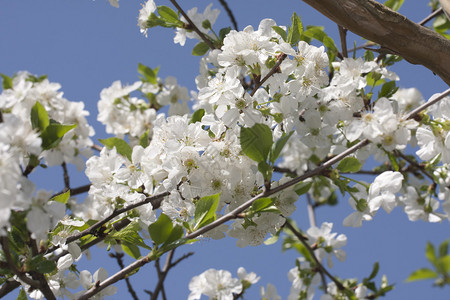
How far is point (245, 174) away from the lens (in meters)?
1.15

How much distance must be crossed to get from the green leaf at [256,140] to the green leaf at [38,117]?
0.43 m

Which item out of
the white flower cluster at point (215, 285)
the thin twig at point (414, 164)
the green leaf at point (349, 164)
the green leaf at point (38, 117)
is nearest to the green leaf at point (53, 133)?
the green leaf at point (38, 117)

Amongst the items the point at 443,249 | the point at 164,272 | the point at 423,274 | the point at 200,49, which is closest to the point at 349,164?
the point at 443,249

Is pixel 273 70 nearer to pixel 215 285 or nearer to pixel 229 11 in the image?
pixel 215 285

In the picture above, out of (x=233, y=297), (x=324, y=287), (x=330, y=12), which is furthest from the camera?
(x=324, y=287)

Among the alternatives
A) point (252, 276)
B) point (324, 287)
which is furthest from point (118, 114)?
point (324, 287)

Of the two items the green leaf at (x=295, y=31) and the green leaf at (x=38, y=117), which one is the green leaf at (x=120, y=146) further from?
the green leaf at (x=295, y=31)

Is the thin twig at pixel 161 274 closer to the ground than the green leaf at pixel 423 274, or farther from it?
farther from it

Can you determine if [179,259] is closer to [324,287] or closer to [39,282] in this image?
[324,287]

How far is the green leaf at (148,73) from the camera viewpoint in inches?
103

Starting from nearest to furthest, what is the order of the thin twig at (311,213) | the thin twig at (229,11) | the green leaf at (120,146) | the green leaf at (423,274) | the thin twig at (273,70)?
1. the green leaf at (423,274)
2. the thin twig at (273,70)
3. the green leaf at (120,146)
4. the thin twig at (229,11)
5. the thin twig at (311,213)

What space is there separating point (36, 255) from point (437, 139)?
1.06 metres

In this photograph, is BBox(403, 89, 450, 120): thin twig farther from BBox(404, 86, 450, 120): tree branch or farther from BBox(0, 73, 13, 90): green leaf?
BBox(0, 73, 13, 90): green leaf

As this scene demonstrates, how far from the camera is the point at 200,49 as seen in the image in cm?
204
